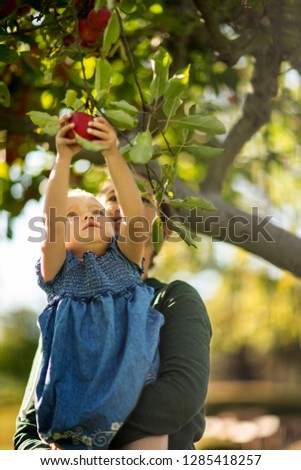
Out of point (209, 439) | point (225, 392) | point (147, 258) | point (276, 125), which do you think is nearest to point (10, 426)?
point (209, 439)

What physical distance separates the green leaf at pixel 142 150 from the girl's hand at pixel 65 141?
151 millimetres

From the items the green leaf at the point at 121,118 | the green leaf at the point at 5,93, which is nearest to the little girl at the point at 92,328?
the green leaf at the point at 121,118

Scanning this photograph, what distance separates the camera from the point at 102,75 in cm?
157

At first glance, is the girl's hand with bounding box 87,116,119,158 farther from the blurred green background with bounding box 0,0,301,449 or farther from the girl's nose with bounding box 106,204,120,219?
the girl's nose with bounding box 106,204,120,219

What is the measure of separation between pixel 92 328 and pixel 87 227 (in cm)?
32

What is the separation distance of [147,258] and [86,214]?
19.3 inches

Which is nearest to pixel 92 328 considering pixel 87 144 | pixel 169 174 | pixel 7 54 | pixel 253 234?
pixel 169 174

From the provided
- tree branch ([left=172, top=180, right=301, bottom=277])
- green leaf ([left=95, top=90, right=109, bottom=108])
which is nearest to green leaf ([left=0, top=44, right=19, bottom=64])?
green leaf ([left=95, top=90, right=109, bottom=108])

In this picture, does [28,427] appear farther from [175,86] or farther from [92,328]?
[175,86]

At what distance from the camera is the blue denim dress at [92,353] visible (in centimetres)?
176

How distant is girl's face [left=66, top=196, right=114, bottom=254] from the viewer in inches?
78.2

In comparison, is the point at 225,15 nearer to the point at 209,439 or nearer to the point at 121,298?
the point at 121,298

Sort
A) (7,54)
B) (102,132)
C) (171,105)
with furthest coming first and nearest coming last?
(7,54)
(171,105)
(102,132)

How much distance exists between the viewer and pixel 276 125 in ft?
16.5
